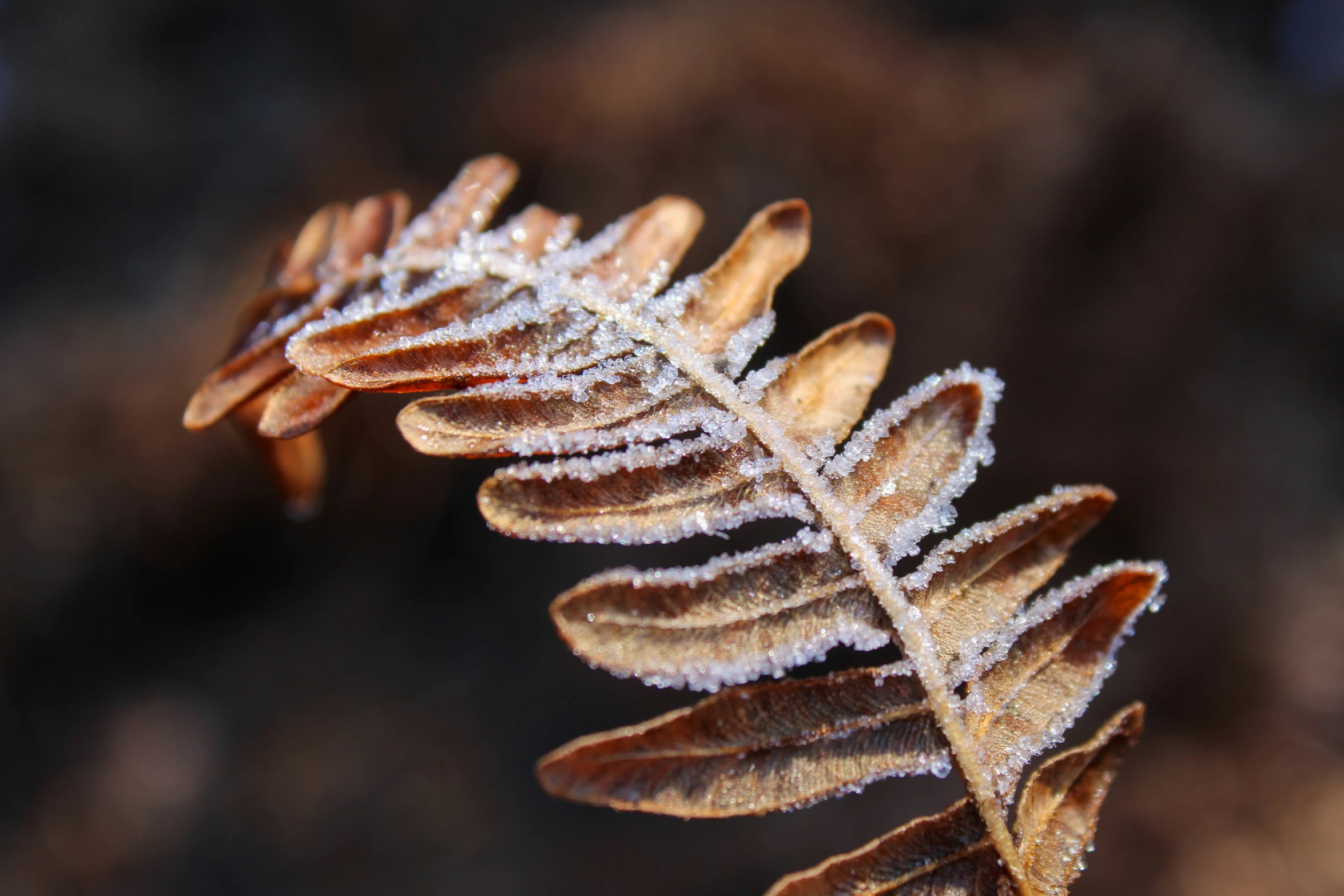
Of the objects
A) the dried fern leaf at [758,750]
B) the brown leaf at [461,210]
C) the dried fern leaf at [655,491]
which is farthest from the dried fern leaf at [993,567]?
the brown leaf at [461,210]

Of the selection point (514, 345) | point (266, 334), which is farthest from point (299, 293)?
point (514, 345)

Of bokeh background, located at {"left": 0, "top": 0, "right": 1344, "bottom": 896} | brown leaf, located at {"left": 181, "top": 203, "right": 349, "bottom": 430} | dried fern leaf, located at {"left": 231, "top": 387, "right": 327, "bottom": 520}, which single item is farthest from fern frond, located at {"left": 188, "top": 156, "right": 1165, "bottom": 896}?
bokeh background, located at {"left": 0, "top": 0, "right": 1344, "bottom": 896}

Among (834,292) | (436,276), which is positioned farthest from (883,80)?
(436,276)

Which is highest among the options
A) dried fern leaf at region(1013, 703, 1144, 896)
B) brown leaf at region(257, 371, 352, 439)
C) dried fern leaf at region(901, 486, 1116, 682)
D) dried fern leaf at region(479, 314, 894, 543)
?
brown leaf at region(257, 371, 352, 439)

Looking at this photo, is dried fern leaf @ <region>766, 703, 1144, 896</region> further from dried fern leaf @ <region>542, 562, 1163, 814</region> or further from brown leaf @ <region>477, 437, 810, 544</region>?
brown leaf @ <region>477, 437, 810, 544</region>

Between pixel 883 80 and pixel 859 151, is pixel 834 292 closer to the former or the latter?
pixel 859 151
